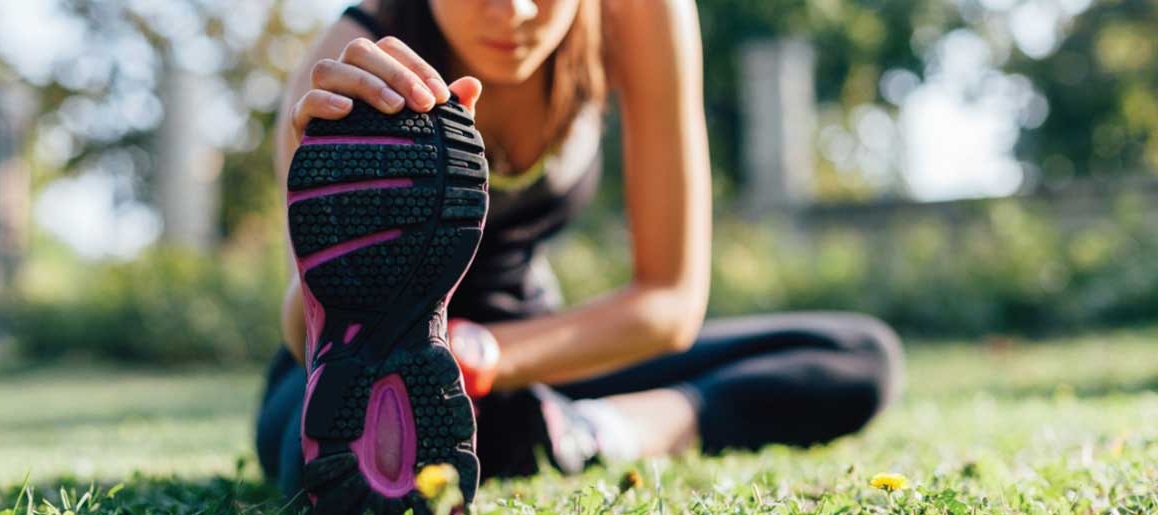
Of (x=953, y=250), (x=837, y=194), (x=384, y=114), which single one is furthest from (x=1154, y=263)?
(x=837, y=194)

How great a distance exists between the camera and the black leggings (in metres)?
2.11

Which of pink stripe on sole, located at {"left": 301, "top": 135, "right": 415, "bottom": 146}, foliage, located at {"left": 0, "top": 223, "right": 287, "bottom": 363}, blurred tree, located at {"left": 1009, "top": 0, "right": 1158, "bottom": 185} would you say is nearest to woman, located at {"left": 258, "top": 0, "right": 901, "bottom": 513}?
pink stripe on sole, located at {"left": 301, "top": 135, "right": 415, "bottom": 146}

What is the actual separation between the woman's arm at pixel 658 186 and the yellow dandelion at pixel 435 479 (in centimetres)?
61

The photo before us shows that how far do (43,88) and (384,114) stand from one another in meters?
17.2

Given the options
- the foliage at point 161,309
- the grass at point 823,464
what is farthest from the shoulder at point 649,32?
the foliage at point 161,309

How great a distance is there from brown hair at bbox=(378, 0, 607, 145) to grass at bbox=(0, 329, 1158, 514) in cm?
65

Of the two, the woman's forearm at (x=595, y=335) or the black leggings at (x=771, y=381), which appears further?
the black leggings at (x=771, y=381)

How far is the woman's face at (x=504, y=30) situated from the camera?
4.76 ft

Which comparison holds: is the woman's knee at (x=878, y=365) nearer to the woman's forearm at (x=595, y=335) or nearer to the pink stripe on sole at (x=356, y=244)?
the woman's forearm at (x=595, y=335)

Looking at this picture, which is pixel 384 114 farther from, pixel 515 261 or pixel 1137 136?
pixel 1137 136

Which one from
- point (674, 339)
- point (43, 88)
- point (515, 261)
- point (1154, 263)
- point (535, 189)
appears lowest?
point (1154, 263)

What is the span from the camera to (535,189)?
1999 millimetres

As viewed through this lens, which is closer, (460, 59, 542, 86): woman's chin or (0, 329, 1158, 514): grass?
(0, 329, 1158, 514): grass

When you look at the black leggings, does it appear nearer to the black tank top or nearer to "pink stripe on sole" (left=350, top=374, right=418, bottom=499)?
the black tank top
